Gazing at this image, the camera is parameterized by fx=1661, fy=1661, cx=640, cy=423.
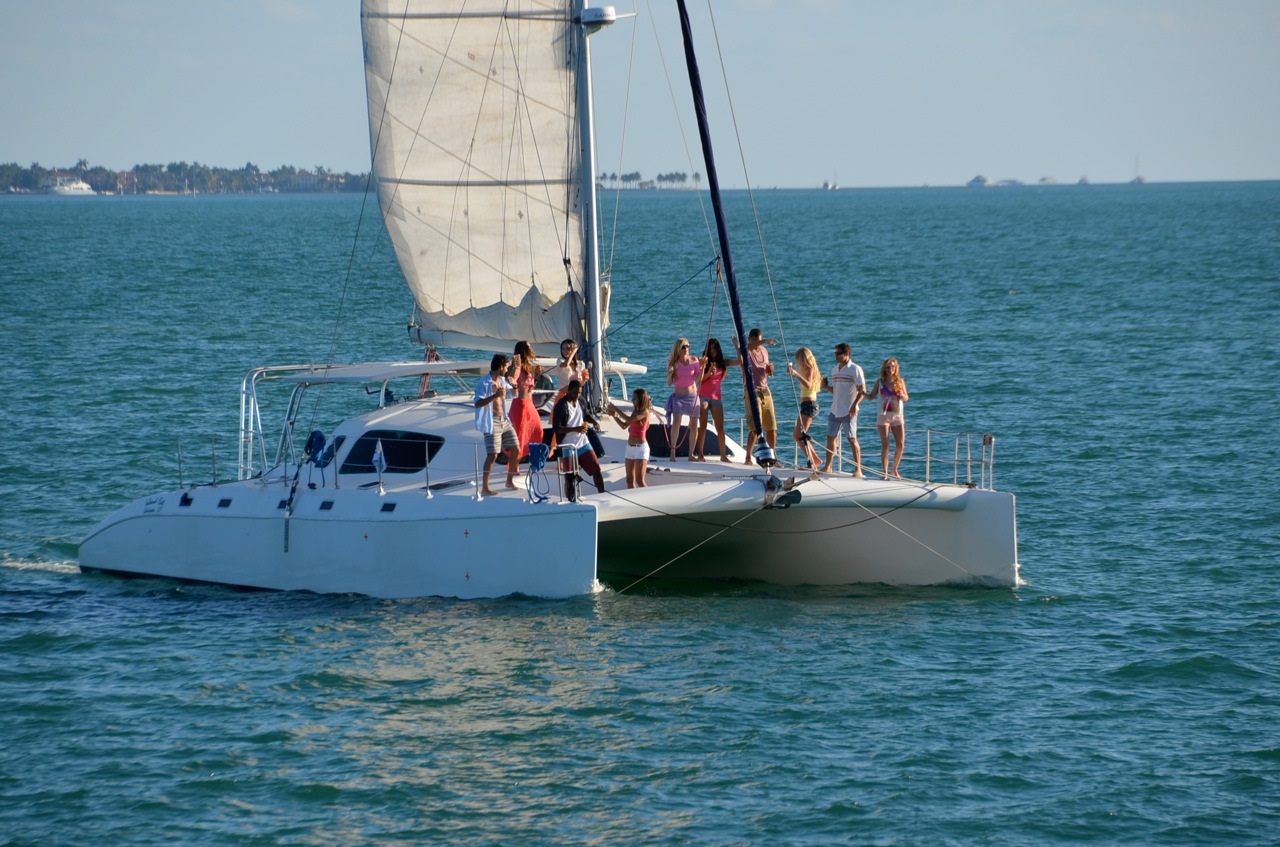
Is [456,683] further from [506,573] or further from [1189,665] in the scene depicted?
[1189,665]

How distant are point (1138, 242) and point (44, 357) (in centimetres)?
7328

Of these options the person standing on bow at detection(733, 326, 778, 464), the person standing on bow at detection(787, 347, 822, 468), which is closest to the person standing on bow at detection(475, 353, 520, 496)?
the person standing on bow at detection(733, 326, 778, 464)

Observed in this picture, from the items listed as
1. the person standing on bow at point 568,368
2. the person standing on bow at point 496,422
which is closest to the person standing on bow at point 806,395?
the person standing on bow at point 568,368

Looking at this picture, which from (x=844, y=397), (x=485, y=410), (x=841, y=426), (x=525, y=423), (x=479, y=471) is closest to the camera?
(x=485, y=410)

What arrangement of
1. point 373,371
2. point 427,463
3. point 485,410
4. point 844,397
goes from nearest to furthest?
1. point 427,463
2. point 485,410
3. point 844,397
4. point 373,371

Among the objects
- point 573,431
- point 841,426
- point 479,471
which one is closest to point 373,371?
point 479,471

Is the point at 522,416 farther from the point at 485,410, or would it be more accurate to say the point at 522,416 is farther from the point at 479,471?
the point at 479,471

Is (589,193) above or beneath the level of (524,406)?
above

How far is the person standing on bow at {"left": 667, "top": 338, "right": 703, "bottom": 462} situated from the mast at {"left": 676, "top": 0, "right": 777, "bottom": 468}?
2.72 ft

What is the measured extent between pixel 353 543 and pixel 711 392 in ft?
14.8

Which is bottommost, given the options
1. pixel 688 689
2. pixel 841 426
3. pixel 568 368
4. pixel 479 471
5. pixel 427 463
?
pixel 688 689

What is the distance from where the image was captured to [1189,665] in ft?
53.9

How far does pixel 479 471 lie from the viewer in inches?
744

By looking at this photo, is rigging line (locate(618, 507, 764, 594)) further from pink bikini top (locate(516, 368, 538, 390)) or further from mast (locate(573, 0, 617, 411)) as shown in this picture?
pink bikini top (locate(516, 368, 538, 390))
